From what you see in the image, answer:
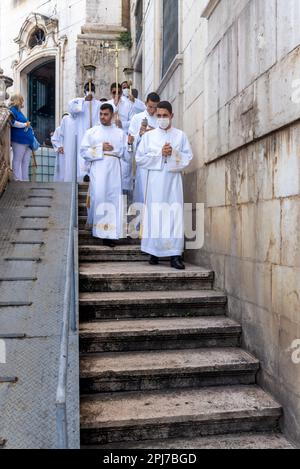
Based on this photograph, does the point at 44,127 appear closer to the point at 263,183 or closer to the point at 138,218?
the point at 138,218

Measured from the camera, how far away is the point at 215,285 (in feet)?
15.8

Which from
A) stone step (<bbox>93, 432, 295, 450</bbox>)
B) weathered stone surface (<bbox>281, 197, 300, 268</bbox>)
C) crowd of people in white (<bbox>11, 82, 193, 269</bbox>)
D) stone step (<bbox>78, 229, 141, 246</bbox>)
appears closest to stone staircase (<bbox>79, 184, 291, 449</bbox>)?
stone step (<bbox>93, 432, 295, 450</bbox>)

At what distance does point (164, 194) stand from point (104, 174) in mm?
1157

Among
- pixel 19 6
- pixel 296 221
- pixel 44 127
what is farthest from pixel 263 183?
pixel 19 6

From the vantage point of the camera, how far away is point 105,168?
6.09 meters

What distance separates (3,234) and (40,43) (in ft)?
43.3

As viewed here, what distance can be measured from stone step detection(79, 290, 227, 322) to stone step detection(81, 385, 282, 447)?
3.03ft

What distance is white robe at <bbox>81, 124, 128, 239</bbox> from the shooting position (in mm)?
5959

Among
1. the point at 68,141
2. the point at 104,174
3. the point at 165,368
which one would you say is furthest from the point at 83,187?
the point at 165,368

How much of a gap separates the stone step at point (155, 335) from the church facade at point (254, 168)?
212mm

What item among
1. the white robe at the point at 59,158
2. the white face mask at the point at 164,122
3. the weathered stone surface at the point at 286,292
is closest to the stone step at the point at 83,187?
the white robe at the point at 59,158

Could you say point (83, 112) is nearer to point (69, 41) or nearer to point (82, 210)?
point (82, 210)
